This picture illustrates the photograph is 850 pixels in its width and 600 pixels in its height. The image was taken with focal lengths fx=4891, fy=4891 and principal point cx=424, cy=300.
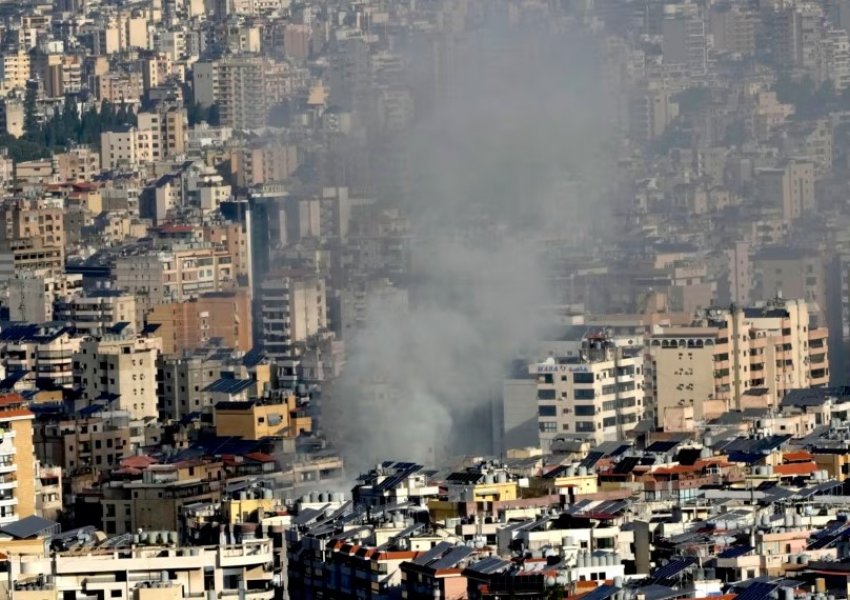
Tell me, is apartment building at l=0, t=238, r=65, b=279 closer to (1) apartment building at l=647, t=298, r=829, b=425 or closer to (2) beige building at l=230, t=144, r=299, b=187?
(2) beige building at l=230, t=144, r=299, b=187

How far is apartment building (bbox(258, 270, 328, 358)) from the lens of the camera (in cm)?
4581

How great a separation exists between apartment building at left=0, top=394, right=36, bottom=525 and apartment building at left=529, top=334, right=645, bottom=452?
6300mm

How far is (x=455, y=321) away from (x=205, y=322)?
615cm

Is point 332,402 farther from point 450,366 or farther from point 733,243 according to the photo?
point 733,243

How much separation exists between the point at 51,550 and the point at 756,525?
380 centimetres

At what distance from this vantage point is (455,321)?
4212 cm

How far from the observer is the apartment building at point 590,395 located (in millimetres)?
36969

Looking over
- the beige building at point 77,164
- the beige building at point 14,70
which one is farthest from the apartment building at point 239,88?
the beige building at point 14,70

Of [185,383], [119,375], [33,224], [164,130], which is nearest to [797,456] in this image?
[119,375]

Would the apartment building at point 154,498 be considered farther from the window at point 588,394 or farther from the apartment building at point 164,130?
the apartment building at point 164,130

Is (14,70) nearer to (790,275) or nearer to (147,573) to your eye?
(790,275)

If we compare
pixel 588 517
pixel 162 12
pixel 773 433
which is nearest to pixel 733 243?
pixel 773 433

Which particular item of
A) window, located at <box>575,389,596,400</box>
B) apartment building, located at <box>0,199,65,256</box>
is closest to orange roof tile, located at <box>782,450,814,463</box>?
window, located at <box>575,389,596,400</box>

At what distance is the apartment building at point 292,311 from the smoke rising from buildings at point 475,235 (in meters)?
1.07
